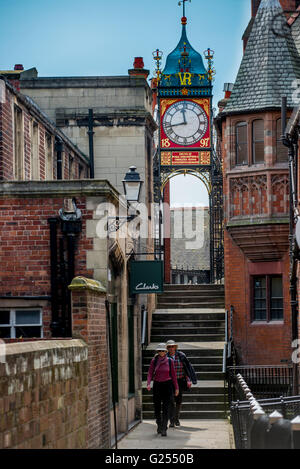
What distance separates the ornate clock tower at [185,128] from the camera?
3516 cm

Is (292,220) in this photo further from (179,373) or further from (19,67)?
(19,67)

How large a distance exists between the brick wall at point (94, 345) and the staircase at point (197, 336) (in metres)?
7.51

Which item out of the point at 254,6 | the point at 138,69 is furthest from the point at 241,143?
the point at 254,6

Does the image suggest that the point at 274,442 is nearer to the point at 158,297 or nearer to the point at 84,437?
the point at 84,437

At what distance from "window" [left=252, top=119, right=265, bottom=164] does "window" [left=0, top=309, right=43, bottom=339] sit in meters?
12.4

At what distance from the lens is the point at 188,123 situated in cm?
3509

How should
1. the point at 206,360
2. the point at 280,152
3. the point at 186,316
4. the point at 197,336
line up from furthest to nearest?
the point at 186,316
the point at 197,336
the point at 280,152
the point at 206,360

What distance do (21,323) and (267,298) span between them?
41.5 ft

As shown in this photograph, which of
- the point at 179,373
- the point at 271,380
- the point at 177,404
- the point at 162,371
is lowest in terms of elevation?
the point at 177,404

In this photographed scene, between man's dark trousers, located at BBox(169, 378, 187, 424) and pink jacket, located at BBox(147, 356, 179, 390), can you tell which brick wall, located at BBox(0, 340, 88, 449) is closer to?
pink jacket, located at BBox(147, 356, 179, 390)

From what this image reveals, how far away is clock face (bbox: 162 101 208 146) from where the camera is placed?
35125mm

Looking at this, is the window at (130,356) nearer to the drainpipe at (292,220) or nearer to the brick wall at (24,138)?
the brick wall at (24,138)

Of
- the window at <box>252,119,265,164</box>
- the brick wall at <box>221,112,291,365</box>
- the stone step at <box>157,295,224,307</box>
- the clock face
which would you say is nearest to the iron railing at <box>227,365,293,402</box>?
the brick wall at <box>221,112,291,365</box>
